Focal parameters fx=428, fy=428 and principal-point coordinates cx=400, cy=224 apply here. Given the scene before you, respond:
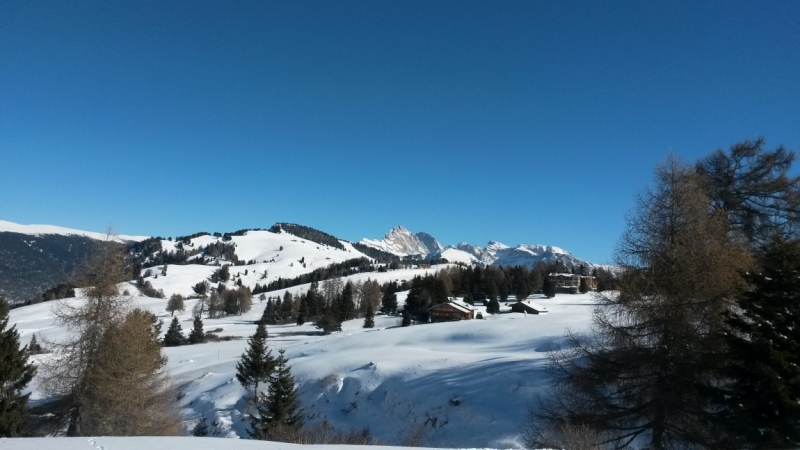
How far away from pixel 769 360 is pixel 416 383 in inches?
897

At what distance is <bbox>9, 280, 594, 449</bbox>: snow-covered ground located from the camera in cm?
2419

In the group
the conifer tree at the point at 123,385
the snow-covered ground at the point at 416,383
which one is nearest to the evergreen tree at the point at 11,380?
the snow-covered ground at the point at 416,383

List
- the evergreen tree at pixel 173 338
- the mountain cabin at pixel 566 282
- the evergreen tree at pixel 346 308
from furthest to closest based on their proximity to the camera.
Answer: the mountain cabin at pixel 566 282 < the evergreen tree at pixel 346 308 < the evergreen tree at pixel 173 338

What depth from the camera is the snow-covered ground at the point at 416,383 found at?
2419 centimetres

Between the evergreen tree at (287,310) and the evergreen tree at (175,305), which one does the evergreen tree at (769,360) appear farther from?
the evergreen tree at (175,305)

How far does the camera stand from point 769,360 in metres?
8.85

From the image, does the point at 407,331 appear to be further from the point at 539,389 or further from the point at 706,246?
the point at 706,246

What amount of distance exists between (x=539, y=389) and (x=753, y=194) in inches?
564

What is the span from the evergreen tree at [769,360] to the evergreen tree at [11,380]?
73.3ft

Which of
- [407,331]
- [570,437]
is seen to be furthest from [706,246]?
[407,331]

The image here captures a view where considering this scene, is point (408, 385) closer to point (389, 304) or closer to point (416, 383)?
point (416, 383)

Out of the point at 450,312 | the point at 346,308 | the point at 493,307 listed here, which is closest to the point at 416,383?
the point at 450,312

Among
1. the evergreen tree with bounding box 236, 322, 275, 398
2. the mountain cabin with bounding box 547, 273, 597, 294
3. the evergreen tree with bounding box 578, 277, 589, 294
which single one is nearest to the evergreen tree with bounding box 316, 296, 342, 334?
the evergreen tree with bounding box 236, 322, 275, 398

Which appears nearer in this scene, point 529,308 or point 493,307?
point 529,308
